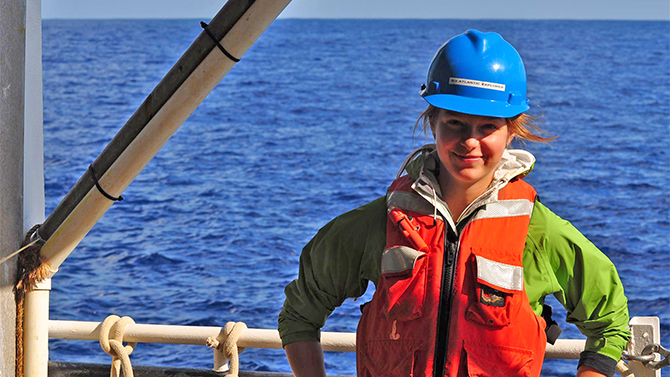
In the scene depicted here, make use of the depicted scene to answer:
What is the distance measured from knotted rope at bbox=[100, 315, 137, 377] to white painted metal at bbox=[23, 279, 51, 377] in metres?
0.19

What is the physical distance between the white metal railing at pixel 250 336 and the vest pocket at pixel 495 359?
2.20 feet

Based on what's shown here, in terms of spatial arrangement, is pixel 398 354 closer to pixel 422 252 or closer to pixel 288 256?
pixel 422 252

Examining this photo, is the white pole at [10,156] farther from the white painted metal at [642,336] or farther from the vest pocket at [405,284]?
the white painted metal at [642,336]

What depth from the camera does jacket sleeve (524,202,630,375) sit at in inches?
71.7

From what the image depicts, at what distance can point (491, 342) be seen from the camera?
1827 mm

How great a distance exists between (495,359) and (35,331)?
162 cm

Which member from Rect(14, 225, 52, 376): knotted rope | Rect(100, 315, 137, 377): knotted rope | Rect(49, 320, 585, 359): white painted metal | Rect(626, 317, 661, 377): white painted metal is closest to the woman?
Rect(49, 320, 585, 359): white painted metal

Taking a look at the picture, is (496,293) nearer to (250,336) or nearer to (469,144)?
(469,144)

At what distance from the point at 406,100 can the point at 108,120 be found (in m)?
11.7

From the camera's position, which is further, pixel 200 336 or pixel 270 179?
pixel 270 179

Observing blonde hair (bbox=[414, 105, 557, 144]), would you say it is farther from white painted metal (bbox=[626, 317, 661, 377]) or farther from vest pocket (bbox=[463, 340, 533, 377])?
white painted metal (bbox=[626, 317, 661, 377])

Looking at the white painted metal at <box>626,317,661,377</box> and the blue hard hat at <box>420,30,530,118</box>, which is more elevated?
the blue hard hat at <box>420,30,530,118</box>

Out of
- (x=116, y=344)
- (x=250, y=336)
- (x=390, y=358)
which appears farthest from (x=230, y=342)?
(x=390, y=358)

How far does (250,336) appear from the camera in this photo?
9.04 ft
